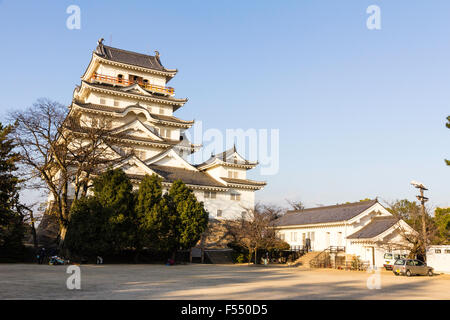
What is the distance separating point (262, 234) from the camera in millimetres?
38781

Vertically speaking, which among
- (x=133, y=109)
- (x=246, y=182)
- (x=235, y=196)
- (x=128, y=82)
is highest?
(x=128, y=82)

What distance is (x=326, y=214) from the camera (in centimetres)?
4516

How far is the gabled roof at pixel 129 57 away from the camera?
5289 cm

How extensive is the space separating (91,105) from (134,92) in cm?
569

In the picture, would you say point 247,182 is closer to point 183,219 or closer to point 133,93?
point 183,219

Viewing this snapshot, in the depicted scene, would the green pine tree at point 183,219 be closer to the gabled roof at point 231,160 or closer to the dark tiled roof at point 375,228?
the gabled roof at point 231,160

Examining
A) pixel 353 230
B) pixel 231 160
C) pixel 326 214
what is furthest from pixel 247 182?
pixel 353 230

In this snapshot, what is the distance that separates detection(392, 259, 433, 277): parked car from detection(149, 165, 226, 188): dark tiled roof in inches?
872

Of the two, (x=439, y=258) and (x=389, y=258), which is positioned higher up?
(x=439, y=258)

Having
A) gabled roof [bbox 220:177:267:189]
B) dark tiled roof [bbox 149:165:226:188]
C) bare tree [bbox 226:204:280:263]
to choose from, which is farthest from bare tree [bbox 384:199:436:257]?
dark tiled roof [bbox 149:165:226:188]

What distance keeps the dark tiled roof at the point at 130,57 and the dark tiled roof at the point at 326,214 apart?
26471mm

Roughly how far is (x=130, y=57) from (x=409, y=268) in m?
43.1
